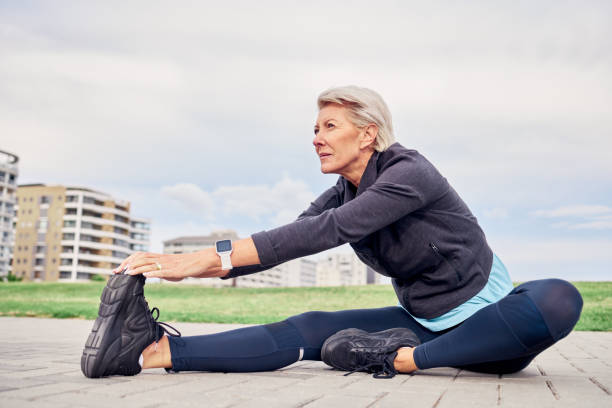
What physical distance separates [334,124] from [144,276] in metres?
1.31

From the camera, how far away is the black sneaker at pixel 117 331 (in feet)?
8.11

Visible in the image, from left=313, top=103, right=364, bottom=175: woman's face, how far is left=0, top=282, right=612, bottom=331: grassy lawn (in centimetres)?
686

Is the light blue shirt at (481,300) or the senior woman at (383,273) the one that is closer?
the senior woman at (383,273)

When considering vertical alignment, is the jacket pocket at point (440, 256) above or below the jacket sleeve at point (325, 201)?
below

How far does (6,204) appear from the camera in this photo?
284ft

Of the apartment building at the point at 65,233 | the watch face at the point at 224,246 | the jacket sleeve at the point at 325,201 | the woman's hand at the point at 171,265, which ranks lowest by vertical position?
the woman's hand at the point at 171,265

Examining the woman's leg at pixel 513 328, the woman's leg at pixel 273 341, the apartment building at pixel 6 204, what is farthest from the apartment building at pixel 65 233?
the woman's leg at pixel 513 328

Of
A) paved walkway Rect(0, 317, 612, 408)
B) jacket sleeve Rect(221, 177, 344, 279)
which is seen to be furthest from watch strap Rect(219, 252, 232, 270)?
jacket sleeve Rect(221, 177, 344, 279)

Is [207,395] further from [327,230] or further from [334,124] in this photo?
[334,124]

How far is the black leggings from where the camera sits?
2.51 m

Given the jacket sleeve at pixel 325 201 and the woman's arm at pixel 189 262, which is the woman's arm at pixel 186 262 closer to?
the woman's arm at pixel 189 262

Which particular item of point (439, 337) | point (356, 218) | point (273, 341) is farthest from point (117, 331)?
point (439, 337)

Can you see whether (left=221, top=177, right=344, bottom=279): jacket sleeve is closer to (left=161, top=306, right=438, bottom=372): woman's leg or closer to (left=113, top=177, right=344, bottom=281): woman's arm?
(left=161, top=306, right=438, bottom=372): woman's leg

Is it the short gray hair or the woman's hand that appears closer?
the woman's hand
